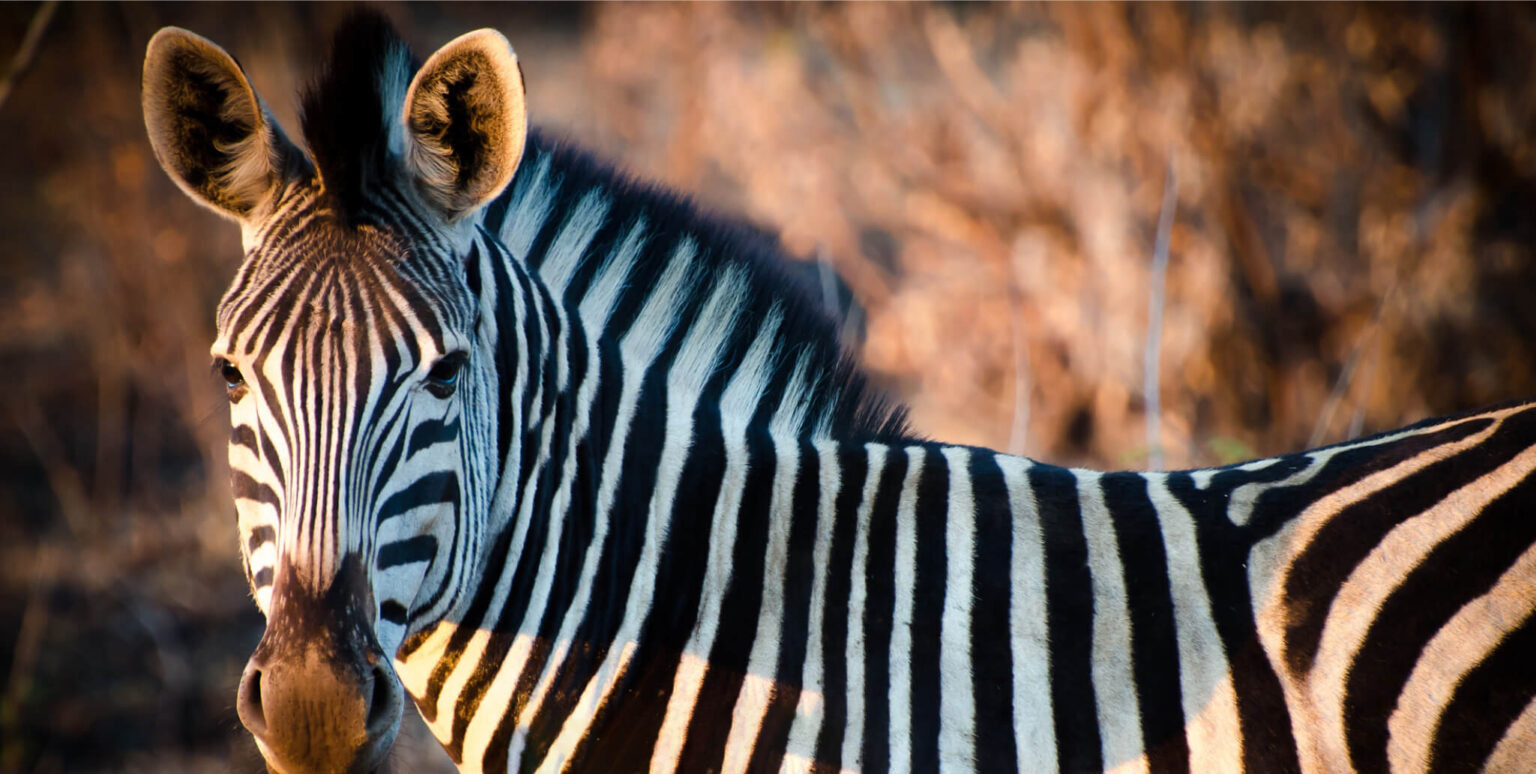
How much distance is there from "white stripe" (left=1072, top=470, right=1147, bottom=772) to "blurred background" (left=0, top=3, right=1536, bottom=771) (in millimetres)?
1877

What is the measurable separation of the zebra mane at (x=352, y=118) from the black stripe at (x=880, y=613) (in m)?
1.32

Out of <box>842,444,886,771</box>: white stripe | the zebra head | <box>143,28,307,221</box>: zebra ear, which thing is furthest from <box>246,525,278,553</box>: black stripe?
<box>842,444,886,771</box>: white stripe

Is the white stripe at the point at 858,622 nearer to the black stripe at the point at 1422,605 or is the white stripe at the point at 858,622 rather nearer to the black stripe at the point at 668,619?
the black stripe at the point at 668,619

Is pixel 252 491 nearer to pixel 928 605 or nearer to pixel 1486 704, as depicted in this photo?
pixel 928 605

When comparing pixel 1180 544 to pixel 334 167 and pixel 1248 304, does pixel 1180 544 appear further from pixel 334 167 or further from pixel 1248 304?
pixel 1248 304

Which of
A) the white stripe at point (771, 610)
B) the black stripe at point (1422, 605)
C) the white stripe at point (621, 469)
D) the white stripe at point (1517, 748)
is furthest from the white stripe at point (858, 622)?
the white stripe at point (1517, 748)

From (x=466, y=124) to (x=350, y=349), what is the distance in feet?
1.91

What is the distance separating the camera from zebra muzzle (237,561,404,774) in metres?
1.72

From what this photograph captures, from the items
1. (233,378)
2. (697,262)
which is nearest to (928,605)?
(697,262)

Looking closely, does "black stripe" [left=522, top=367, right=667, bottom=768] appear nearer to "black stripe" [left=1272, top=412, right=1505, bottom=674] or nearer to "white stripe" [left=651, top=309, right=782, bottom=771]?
"white stripe" [left=651, top=309, right=782, bottom=771]

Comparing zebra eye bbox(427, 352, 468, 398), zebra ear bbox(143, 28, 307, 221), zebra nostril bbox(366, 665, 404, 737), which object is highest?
zebra ear bbox(143, 28, 307, 221)

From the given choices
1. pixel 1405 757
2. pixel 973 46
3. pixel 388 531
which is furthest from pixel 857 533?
pixel 973 46

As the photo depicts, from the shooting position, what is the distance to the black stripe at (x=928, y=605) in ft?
6.52

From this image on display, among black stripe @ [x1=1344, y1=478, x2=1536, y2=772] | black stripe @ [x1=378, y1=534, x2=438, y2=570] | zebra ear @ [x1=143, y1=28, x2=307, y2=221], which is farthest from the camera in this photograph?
zebra ear @ [x1=143, y1=28, x2=307, y2=221]
